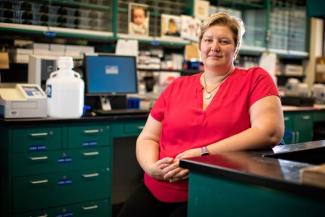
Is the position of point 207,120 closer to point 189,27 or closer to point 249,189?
point 249,189

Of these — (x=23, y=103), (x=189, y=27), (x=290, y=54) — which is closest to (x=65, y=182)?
(x=23, y=103)

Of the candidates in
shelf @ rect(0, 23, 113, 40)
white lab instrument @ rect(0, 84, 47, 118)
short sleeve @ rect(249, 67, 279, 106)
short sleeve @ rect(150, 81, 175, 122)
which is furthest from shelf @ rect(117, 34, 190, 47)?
short sleeve @ rect(249, 67, 279, 106)

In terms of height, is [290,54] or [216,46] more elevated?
[290,54]

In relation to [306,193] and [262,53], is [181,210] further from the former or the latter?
[262,53]

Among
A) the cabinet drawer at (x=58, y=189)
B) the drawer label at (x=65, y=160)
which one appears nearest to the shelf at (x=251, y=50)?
the cabinet drawer at (x=58, y=189)

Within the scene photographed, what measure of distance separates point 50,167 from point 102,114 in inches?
22.3

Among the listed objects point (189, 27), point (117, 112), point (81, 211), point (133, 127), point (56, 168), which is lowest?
point (81, 211)

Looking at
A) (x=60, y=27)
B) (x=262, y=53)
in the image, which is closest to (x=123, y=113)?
(x=60, y=27)

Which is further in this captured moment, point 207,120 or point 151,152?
point 151,152

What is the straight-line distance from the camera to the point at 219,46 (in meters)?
1.99

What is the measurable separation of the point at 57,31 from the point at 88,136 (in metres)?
0.95

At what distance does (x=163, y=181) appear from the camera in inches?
73.1

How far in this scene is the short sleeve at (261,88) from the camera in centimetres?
182

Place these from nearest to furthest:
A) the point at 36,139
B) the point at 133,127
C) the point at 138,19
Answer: the point at 36,139 → the point at 133,127 → the point at 138,19
